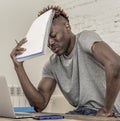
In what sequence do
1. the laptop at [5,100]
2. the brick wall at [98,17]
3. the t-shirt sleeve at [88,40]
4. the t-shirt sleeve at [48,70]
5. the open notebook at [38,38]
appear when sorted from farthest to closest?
the brick wall at [98,17], the t-shirt sleeve at [48,70], the t-shirt sleeve at [88,40], the open notebook at [38,38], the laptop at [5,100]

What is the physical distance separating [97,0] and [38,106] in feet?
3.92

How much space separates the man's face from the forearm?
245 millimetres

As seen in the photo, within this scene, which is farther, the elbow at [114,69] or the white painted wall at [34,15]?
the white painted wall at [34,15]

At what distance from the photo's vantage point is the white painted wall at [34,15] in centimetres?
251

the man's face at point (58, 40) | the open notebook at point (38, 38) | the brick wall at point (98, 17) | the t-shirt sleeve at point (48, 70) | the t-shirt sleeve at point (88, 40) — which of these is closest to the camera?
the open notebook at point (38, 38)

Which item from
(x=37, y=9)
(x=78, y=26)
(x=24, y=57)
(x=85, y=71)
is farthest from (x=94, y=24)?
(x=24, y=57)

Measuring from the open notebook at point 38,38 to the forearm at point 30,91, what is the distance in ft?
0.54

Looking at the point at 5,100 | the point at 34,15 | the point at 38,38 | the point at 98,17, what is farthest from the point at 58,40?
the point at 34,15

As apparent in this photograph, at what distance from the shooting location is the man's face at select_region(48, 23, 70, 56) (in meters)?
1.80

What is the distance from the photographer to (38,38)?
147 centimetres

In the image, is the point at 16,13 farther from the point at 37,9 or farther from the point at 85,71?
the point at 85,71

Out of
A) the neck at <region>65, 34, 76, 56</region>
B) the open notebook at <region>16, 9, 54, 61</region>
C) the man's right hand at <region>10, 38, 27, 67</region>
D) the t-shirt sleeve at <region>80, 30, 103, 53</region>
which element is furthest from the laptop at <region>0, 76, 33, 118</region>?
the neck at <region>65, 34, 76, 56</region>

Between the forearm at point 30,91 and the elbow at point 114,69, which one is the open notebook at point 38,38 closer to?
the forearm at point 30,91

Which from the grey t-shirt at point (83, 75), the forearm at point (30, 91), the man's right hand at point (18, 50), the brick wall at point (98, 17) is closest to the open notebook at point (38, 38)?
the man's right hand at point (18, 50)
